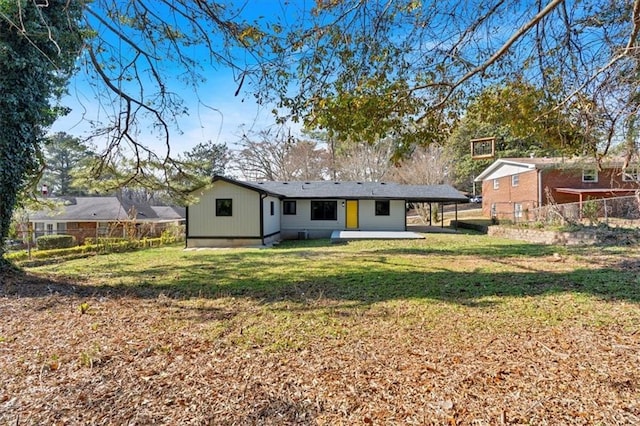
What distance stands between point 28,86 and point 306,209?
13985 millimetres

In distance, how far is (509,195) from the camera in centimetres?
2466

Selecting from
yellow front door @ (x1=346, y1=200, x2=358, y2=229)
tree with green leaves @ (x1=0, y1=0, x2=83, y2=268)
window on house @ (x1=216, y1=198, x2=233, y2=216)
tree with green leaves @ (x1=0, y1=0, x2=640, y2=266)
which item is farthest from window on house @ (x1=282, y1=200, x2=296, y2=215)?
tree with green leaves @ (x1=0, y1=0, x2=640, y2=266)

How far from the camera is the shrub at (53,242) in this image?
1691cm

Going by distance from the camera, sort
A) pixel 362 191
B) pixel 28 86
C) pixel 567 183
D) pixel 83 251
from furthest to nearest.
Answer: pixel 567 183 → pixel 362 191 → pixel 83 251 → pixel 28 86

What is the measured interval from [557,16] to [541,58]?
55 cm

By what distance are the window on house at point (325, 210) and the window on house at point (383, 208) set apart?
2.30m

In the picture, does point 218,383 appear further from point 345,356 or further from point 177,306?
point 177,306

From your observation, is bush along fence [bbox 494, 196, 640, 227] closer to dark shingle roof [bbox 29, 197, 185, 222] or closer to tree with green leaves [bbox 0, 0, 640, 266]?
tree with green leaves [bbox 0, 0, 640, 266]

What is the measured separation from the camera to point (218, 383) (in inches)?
110

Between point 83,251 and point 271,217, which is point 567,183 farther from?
point 83,251

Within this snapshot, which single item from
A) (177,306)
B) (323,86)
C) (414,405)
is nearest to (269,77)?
(323,86)

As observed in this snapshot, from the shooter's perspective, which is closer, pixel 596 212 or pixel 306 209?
pixel 596 212

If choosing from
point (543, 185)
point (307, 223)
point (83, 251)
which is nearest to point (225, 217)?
point (307, 223)

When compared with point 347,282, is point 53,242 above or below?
above
